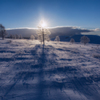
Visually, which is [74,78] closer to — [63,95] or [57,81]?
[57,81]

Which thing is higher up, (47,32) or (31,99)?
Answer: (47,32)

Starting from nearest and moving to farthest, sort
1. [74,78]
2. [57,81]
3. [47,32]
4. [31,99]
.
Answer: [31,99] < [57,81] < [74,78] < [47,32]

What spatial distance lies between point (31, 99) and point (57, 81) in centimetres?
168

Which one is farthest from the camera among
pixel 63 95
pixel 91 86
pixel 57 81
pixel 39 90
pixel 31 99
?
pixel 57 81

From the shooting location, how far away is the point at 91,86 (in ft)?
13.3

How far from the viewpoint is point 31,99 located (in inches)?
124

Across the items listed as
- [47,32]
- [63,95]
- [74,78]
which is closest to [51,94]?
[63,95]

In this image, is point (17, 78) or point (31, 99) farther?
point (17, 78)

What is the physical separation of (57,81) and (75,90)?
39.8 inches

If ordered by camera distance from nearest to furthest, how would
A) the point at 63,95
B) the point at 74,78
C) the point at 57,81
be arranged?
1. the point at 63,95
2. the point at 57,81
3. the point at 74,78

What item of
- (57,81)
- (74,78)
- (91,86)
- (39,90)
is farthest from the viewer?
(74,78)

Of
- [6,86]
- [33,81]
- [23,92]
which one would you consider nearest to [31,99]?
[23,92]

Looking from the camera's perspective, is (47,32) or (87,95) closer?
(87,95)

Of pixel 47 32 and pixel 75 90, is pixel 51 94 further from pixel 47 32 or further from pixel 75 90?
pixel 47 32
